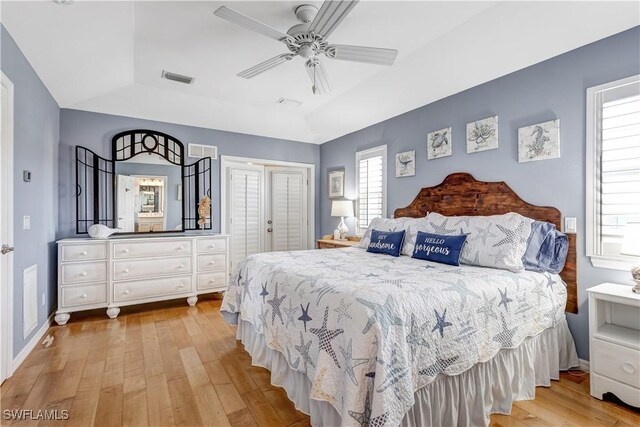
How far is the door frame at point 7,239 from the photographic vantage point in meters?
2.20

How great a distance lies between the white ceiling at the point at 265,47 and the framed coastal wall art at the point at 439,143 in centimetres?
41

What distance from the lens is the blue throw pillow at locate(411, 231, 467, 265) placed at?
8.32 ft

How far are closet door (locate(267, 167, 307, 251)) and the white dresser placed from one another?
128 cm

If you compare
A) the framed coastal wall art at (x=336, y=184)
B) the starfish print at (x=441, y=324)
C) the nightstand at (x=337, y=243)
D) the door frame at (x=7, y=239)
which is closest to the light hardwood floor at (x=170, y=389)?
the door frame at (x=7, y=239)

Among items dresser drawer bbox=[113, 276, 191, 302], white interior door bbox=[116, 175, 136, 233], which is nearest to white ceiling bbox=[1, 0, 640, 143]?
white interior door bbox=[116, 175, 136, 233]

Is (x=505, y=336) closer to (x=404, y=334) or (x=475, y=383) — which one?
(x=475, y=383)

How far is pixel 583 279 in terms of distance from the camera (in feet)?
7.95

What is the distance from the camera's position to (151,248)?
388 centimetres

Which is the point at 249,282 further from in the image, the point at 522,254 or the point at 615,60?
the point at 615,60

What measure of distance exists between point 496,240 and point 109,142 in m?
4.63

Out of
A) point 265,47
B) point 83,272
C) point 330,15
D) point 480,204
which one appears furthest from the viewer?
point 83,272

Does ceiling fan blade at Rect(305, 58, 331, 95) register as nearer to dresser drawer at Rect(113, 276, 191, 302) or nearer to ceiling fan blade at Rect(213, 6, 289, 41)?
ceiling fan blade at Rect(213, 6, 289, 41)

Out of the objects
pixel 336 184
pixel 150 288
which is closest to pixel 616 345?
pixel 336 184

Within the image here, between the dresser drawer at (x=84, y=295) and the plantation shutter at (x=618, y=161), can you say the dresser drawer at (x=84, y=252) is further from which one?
the plantation shutter at (x=618, y=161)
